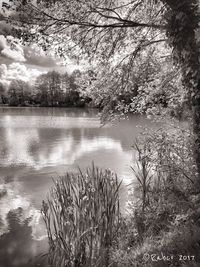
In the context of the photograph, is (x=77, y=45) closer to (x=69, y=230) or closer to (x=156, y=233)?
(x=69, y=230)

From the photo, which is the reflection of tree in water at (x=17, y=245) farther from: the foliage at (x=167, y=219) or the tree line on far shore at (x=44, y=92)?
the tree line on far shore at (x=44, y=92)

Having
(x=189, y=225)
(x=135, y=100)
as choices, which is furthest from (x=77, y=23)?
(x=189, y=225)

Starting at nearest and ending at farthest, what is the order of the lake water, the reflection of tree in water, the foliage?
the foliage
the reflection of tree in water
the lake water

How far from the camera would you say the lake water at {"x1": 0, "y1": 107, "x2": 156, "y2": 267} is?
6.96 metres

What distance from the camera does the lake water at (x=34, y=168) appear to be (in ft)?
22.9

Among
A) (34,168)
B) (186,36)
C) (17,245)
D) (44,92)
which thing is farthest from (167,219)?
(44,92)

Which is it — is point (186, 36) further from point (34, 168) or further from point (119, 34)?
point (34, 168)

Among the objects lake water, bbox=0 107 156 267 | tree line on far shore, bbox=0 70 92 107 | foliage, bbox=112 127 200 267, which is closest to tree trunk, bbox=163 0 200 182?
foliage, bbox=112 127 200 267

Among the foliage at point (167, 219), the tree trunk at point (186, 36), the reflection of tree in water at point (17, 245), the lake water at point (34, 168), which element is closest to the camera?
the foliage at point (167, 219)

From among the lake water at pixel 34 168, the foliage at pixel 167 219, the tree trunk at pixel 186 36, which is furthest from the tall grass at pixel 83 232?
the tree trunk at pixel 186 36

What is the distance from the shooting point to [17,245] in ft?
22.3

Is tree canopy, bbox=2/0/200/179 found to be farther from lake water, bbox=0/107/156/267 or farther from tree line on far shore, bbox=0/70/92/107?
tree line on far shore, bbox=0/70/92/107

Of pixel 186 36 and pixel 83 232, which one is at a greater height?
pixel 186 36

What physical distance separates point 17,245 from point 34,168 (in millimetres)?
7388
